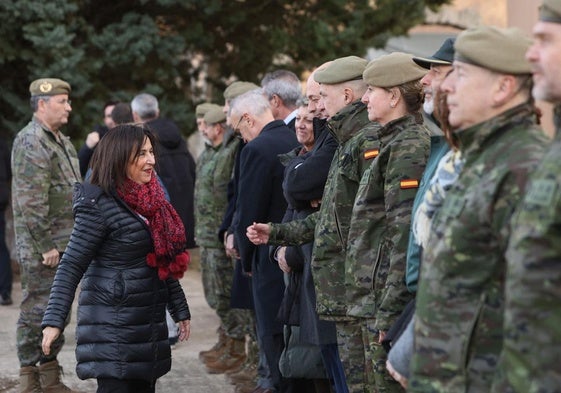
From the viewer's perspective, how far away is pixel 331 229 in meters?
6.04

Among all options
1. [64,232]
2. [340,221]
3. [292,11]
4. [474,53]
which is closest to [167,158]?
[64,232]

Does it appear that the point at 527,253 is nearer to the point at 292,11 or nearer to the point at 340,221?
the point at 340,221

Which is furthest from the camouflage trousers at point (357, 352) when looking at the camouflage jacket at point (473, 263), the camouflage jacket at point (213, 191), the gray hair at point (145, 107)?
the gray hair at point (145, 107)

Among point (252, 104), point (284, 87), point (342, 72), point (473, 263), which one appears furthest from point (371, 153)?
point (284, 87)

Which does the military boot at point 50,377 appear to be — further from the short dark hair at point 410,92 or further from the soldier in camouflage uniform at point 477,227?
the soldier in camouflage uniform at point 477,227

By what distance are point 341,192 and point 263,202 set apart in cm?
188

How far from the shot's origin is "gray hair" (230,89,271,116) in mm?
8242

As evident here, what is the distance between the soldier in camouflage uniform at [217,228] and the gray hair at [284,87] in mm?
1507

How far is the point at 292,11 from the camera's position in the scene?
15.4 metres

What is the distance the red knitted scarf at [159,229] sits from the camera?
6.32 m

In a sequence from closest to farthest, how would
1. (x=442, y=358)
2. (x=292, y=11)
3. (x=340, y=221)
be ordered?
(x=442, y=358) < (x=340, y=221) < (x=292, y=11)

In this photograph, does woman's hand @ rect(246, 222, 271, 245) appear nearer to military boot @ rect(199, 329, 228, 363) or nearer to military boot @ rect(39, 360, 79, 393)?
military boot @ rect(39, 360, 79, 393)

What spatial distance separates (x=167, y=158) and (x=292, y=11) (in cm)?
459

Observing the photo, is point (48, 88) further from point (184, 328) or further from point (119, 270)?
point (119, 270)
